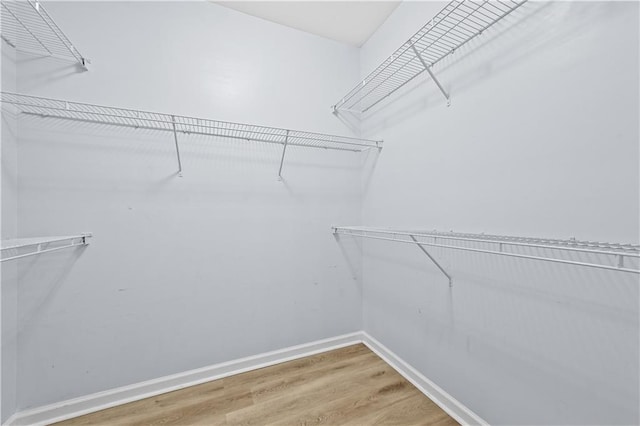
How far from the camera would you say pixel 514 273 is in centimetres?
99

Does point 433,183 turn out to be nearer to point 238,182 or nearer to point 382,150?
point 382,150

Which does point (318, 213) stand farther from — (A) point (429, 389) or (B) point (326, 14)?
(B) point (326, 14)

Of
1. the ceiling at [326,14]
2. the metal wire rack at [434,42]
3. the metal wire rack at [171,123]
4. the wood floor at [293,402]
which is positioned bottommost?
the wood floor at [293,402]

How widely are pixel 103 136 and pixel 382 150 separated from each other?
1.63 m

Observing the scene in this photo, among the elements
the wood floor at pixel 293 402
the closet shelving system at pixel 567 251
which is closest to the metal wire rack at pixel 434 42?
the closet shelving system at pixel 567 251

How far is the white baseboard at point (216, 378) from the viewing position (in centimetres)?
118

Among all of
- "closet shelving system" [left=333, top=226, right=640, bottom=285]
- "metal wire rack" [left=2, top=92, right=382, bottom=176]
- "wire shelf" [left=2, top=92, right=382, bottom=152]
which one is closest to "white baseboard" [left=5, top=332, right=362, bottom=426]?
"closet shelving system" [left=333, top=226, right=640, bottom=285]

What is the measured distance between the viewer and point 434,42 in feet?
3.72

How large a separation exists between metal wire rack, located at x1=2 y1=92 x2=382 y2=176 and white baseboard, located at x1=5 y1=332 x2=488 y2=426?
121cm

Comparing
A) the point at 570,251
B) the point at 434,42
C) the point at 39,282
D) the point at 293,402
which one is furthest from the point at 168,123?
the point at 570,251

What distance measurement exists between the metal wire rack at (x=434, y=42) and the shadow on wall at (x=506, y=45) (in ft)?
0.13

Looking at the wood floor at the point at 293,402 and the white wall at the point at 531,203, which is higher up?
the white wall at the point at 531,203

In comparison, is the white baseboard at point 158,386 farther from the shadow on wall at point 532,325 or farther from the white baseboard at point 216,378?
the shadow on wall at point 532,325

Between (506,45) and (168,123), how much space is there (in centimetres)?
168
